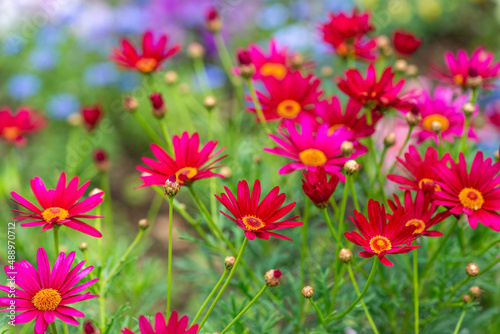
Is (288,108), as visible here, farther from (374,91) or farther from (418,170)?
(418,170)

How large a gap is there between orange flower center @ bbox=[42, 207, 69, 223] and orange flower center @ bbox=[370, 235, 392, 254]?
1.67 feet

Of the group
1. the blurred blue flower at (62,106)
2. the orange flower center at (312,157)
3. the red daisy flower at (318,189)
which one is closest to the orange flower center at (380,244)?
the red daisy flower at (318,189)

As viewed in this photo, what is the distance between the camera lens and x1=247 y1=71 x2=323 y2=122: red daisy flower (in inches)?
47.0

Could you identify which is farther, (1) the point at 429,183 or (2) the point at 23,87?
(2) the point at 23,87

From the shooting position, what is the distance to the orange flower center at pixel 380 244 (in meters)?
0.83

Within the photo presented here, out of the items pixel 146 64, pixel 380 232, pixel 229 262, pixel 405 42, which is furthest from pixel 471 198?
pixel 146 64

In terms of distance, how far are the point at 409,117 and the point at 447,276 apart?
364 millimetres

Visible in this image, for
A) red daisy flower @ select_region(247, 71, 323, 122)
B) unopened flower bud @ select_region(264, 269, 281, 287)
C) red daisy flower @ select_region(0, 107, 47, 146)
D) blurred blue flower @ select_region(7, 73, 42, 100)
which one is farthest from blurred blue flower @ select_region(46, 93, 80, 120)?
unopened flower bud @ select_region(264, 269, 281, 287)

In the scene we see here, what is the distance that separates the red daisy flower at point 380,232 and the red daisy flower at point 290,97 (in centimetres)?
38

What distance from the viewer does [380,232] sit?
867mm

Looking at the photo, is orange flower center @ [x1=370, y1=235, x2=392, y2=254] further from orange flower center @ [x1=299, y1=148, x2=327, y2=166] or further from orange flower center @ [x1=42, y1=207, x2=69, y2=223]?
orange flower center @ [x1=42, y1=207, x2=69, y2=223]

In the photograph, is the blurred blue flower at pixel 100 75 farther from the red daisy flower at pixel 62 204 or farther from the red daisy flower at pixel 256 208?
the red daisy flower at pixel 256 208

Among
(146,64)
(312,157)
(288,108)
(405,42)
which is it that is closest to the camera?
(312,157)

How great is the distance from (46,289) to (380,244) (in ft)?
1.73
